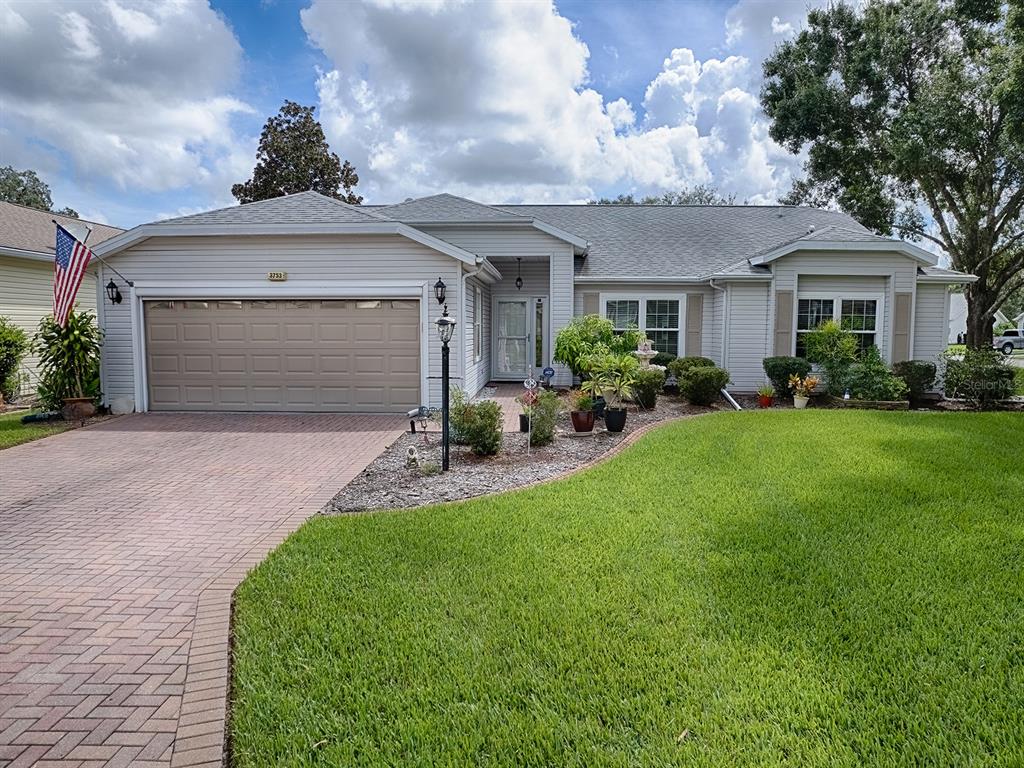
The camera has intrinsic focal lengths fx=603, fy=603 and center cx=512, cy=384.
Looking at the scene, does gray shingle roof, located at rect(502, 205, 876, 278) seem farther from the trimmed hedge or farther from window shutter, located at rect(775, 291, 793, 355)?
the trimmed hedge

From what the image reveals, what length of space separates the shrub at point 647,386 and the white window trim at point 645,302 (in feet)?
12.3

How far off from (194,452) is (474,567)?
20.6 ft

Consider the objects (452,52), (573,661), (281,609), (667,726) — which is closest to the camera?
(667,726)

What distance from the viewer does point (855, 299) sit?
46.4 feet

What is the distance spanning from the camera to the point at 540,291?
16.9 metres

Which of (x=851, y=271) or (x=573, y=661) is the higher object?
(x=851, y=271)

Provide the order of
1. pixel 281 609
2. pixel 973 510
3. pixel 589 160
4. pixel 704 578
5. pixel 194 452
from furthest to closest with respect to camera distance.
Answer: pixel 589 160 → pixel 194 452 → pixel 973 510 → pixel 704 578 → pixel 281 609

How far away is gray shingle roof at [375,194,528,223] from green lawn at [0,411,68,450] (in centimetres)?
883

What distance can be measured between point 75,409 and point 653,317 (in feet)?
42.8

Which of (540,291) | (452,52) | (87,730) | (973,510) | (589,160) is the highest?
(589,160)

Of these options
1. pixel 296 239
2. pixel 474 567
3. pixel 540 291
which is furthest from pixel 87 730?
pixel 540 291

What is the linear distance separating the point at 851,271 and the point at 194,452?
13948 millimetres

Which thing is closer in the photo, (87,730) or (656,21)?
(87,730)

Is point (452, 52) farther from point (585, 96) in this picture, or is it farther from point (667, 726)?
point (667, 726)
